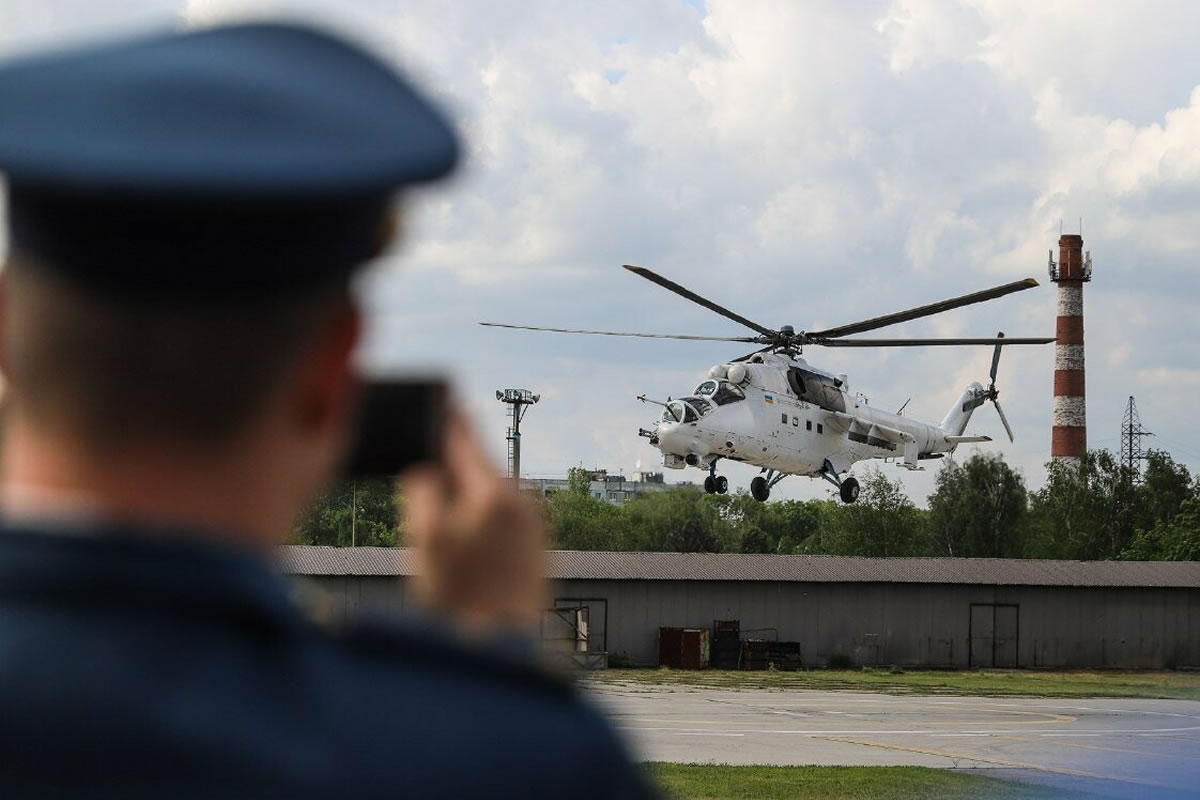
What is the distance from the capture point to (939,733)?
30031mm

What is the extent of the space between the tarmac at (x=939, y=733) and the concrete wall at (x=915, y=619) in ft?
39.9

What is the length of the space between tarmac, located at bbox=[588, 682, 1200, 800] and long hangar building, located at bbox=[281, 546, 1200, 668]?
12.3m

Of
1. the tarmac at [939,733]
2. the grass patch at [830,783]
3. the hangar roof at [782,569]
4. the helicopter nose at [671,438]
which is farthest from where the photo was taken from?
the hangar roof at [782,569]

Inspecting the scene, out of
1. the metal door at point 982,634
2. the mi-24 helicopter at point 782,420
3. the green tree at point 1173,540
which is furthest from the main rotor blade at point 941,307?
the green tree at point 1173,540

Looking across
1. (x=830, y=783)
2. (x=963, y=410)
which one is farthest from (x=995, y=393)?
(x=830, y=783)

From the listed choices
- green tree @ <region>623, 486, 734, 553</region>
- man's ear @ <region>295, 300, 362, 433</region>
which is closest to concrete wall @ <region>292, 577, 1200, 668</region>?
green tree @ <region>623, 486, 734, 553</region>

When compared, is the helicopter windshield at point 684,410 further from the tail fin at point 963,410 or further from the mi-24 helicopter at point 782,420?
the tail fin at point 963,410

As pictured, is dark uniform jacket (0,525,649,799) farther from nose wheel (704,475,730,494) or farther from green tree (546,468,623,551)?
green tree (546,468,623,551)

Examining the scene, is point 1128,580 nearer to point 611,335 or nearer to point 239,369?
point 611,335

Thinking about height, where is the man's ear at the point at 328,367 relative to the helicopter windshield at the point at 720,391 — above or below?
below

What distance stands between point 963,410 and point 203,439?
48.7 meters

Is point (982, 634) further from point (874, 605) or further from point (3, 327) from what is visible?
point (3, 327)

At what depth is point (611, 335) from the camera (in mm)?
35750

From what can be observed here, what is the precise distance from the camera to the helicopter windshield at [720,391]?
3565cm
